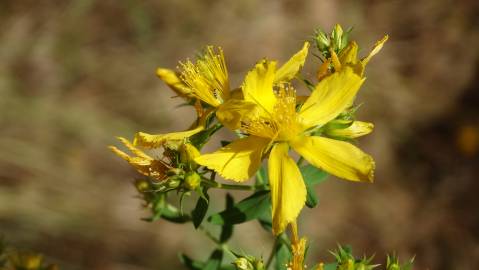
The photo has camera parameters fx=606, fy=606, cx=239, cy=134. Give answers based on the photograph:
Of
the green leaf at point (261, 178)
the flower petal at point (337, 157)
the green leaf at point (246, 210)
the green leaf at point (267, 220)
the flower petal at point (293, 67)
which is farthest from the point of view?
the green leaf at point (267, 220)

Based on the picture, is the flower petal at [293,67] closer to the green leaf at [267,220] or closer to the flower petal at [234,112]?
the flower petal at [234,112]

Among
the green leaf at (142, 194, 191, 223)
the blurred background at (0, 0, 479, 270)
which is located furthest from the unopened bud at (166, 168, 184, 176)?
the blurred background at (0, 0, 479, 270)

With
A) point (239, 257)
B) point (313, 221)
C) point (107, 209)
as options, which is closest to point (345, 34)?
point (239, 257)

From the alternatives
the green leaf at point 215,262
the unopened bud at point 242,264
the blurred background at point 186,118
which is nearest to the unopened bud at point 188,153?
the unopened bud at point 242,264

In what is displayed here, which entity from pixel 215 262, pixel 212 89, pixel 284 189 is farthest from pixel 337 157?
pixel 215 262

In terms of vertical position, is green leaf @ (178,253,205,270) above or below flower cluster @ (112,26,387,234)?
below

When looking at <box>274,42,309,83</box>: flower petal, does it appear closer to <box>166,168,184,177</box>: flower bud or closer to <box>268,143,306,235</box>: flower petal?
<box>268,143,306,235</box>: flower petal

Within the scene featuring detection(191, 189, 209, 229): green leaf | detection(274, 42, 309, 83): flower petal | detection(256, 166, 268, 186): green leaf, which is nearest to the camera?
detection(191, 189, 209, 229): green leaf
